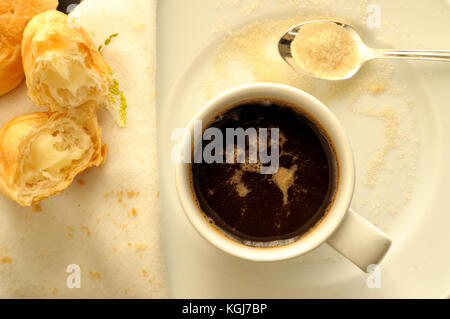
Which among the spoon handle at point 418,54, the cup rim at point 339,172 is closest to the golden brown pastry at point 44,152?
the cup rim at point 339,172

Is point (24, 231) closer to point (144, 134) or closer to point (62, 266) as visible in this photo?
point (62, 266)

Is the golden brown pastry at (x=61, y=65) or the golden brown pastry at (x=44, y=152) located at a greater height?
the golden brown pastry at (x=61, y=65)

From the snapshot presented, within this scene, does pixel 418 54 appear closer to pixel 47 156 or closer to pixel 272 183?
pixel 272 183

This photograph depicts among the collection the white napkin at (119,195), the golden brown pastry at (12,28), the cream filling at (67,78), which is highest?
the golden brown pastry at (12,28)

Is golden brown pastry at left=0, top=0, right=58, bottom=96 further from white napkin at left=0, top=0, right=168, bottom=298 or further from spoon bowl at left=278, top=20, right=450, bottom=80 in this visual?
spoon bowl at left=278, top=20, right=450, bottom=80

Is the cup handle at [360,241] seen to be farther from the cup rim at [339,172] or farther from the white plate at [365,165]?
the white plate at [365,165]

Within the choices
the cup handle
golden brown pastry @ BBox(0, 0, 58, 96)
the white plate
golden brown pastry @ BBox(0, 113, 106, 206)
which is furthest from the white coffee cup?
golden brown pastry @ BBox(0, 0, 58, 96)
